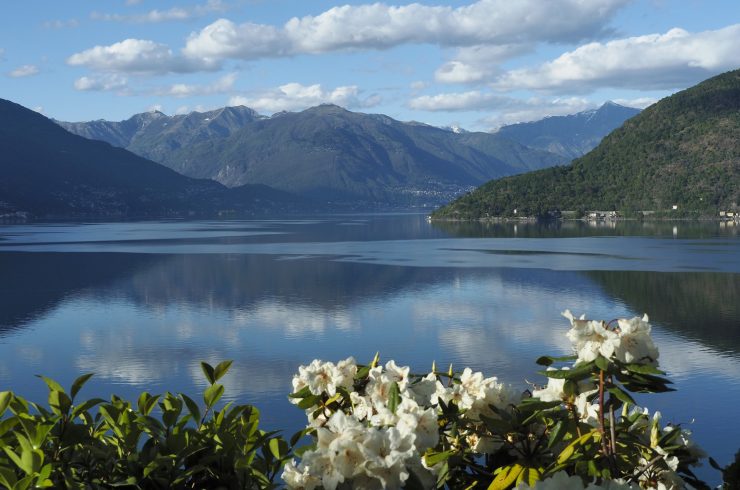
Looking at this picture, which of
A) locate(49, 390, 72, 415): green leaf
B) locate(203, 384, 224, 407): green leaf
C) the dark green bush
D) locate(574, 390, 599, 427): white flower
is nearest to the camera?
the dark green bush

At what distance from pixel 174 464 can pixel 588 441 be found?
2.58 meters

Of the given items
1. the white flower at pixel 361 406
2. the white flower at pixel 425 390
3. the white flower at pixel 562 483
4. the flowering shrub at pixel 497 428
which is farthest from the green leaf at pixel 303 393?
the white flower at pixel 562 483

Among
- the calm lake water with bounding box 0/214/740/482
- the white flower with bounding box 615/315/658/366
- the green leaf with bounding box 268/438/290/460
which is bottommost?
the calm lake water with bounding box 0/214/740/482

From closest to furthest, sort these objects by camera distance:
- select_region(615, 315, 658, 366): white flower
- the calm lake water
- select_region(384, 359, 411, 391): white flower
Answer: select_region(615, 315, 658, 366): white flower → select_region(384, 359, 411, 391): white flower → the calm lake water

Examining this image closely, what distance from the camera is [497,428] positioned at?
5273 mm

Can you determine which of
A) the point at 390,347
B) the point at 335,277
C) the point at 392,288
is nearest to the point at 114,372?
the point at 390,347

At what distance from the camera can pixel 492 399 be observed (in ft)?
18.7

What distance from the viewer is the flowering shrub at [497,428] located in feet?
14.1

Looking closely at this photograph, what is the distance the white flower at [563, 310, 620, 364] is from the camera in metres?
4.79

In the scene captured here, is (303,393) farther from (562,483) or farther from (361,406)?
(562,483)

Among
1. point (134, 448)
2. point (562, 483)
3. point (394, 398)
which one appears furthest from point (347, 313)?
point (562, 483)

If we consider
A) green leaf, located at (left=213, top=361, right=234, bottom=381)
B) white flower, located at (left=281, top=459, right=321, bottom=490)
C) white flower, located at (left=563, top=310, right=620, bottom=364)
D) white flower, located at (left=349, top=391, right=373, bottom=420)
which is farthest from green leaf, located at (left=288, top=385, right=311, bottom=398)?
white flower, located at (left=563, top=310, right=620, bottom=364)

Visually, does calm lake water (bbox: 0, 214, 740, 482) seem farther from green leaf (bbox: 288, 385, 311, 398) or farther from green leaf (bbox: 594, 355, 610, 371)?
green leaf (bbox: 594, 355, 610, 371)

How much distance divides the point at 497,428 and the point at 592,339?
88cm
